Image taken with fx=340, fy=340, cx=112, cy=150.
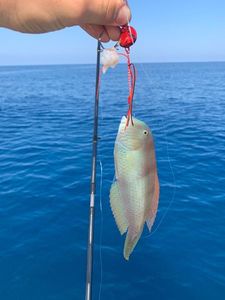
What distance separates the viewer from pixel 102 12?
226 centimetres

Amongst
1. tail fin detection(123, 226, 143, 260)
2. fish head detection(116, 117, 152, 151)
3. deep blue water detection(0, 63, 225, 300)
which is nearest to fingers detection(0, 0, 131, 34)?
fish head detection(116, 117, 152, 151)

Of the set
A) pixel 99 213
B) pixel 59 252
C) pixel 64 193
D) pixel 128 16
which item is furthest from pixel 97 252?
pixel 128 16

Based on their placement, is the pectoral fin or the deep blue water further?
the deep blue water

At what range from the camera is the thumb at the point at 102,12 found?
2172mm

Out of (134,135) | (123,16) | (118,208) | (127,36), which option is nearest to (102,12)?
(123,16)

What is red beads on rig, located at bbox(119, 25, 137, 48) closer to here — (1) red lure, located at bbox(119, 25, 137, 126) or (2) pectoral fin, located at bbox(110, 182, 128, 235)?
(1) red lure, located at bbox(119, 25, 137, 126)

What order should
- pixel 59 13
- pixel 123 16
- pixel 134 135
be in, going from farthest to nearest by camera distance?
pixel 134 135 → pixel 123 16 → pixel 59 13

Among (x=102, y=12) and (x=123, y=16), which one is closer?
(x=102, y=12)

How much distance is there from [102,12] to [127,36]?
46 centimetres

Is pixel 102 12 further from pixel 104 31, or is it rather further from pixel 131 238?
pixel 131 238

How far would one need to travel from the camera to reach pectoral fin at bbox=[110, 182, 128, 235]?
2836 mm

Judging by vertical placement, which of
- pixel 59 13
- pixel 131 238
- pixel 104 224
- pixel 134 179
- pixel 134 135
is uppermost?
pixel 59 13

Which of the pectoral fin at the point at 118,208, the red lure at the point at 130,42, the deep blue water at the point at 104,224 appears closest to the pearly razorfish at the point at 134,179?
the pectoral fin at the point at 118,208

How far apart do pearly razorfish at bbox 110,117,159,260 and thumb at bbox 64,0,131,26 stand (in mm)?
759
